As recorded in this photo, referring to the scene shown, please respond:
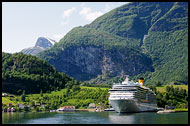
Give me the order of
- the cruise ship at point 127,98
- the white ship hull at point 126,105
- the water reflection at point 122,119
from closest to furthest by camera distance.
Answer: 1. the water reflection at point 122,119
2. the white ship hull at point 126,105
3. the cruise ship at point 127,98

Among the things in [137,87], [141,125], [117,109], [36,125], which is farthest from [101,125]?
[137,87]

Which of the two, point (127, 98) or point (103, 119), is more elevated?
point (127, 98)

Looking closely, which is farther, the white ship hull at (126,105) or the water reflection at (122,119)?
the white ship hull at (126,105)

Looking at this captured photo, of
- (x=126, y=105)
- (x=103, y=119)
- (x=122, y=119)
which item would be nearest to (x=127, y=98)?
(x=126, y=105)

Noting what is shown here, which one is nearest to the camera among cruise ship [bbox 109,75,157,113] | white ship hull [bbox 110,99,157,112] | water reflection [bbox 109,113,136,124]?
water reflection [bbox 109,113,136,124]

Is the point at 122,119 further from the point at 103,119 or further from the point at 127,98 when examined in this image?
the point at 127,98

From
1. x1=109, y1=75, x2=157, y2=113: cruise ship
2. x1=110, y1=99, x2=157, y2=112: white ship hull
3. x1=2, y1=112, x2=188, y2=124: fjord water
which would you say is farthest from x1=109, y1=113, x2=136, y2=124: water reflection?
x1=109, y1=75, x2=157, y2=113: cruise ship

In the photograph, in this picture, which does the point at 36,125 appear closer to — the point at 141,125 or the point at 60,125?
the point at 60,125

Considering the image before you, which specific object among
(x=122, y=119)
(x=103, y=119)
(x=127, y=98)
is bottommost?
(x=103, y=119)

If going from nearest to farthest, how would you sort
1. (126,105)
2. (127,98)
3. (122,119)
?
(122,119) → (126,105) → (127,98)

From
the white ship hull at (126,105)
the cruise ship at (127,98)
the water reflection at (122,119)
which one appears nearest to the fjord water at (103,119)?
the water reflection at (122,119)

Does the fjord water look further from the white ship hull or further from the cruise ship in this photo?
the cruise ship

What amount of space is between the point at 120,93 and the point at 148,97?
111 ft

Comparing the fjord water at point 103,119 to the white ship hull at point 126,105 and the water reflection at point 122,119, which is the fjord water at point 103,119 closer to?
the water reflection at point 122,119
